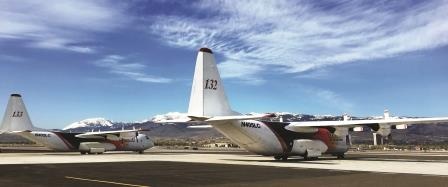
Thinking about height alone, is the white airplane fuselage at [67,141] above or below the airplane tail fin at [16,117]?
below

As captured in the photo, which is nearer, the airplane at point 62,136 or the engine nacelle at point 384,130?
the engine nacelle at point 384,130

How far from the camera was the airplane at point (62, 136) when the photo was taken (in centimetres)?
5462

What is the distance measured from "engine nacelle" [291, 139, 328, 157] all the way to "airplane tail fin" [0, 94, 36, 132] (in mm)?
34407

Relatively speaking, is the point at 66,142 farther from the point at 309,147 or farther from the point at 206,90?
the point at 309,147

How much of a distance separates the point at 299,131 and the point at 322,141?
331cm

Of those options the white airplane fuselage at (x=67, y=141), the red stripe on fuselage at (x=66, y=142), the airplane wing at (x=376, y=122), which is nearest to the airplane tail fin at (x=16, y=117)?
the white airplane fuselage at (x=67, y=141)

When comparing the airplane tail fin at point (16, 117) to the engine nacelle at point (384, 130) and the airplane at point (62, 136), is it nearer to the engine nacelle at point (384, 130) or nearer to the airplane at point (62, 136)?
the airplane at point (62, 136)

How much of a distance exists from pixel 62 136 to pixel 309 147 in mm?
33155

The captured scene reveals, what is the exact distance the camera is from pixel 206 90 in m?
32.8

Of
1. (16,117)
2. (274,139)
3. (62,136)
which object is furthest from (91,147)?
(274,139)

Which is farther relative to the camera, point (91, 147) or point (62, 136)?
point (91, 147)

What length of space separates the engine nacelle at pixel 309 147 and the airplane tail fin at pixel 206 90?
29.9 feet

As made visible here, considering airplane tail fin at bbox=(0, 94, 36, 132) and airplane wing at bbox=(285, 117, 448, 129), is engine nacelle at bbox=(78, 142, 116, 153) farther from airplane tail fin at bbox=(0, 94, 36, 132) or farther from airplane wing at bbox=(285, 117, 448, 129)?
airplane wing at bbox=(285, 117, 448, 129)

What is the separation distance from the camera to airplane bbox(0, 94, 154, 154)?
5462 centimetres
